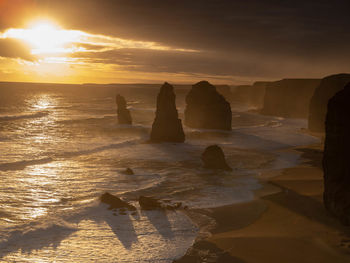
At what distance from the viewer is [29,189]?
74.6 feet

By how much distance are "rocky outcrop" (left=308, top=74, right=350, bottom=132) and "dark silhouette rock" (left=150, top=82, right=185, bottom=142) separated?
83.7 feet

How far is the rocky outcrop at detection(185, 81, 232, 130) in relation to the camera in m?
57.2

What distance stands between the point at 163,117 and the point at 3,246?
3091cm

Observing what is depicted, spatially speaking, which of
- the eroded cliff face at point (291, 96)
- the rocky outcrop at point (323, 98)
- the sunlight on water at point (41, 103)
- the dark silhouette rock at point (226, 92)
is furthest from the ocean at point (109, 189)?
the dark silhouette rock at point (226, 92)

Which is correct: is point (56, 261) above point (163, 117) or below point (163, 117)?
below

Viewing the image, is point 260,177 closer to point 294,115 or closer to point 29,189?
point 29,189

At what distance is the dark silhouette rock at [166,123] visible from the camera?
43.5 metres

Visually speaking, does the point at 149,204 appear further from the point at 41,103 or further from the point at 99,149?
the point at 41,103

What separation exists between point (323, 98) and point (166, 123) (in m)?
28.2

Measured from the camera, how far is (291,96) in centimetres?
8850

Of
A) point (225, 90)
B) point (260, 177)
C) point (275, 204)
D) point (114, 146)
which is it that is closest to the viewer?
point (275, 204)

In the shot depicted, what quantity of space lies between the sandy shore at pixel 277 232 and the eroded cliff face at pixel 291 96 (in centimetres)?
6947

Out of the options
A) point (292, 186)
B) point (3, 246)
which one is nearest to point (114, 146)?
point (292, 186)

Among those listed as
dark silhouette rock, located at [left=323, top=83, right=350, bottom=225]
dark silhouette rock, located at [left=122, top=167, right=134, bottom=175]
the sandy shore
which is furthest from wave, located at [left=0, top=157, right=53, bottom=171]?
dark silhouette rock, located at [left=323, top=83, right=350, bottom=225]
